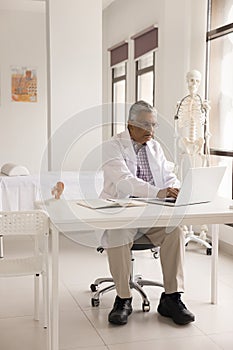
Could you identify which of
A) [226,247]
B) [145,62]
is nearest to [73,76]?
[145,62]

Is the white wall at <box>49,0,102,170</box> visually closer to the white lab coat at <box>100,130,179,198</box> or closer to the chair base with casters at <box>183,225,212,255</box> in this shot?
the chair base with casters at <box>183,225,212,255</box>

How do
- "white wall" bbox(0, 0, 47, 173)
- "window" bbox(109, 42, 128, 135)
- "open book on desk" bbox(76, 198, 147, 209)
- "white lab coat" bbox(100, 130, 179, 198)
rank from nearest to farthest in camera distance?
"open book on desk" bbox(76, 198, 147, 209), "white lab coat" bbox(100, 130, 179, 198), "window" bbox(109, 42, 128, 135), "white wall" bbox(0, 0, 47, 173)

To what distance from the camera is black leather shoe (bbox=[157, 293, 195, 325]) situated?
2734 mm

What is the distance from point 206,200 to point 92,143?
2365 millimetres

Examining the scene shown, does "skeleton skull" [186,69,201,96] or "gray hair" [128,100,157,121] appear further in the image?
"skeleton skull" [186,69,201,96]

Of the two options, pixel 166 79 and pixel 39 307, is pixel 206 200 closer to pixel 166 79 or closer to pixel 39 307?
pixel 39 307

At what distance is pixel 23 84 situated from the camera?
709 centimetres

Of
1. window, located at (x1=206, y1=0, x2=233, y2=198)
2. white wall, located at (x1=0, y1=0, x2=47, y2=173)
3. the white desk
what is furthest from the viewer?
white wall, located at (x1=0, y1=0, x2=47, y2=173)

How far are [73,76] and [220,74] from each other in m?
1.31

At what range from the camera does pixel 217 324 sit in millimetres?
2744

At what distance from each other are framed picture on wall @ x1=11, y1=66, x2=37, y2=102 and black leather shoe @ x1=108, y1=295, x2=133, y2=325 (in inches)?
189

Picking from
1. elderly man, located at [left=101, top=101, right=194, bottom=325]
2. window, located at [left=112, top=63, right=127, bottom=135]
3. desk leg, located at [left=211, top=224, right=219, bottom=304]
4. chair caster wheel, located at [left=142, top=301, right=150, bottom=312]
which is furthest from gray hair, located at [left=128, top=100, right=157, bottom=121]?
window, located at [left=112, top=63, right=127, bottom=135]

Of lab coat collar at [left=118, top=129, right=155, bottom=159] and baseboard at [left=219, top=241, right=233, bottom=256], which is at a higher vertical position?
→ lab coat collar at [left=118, top=129, right=155, bottom=159]

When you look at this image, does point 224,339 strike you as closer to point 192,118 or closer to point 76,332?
point 76,332
